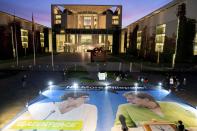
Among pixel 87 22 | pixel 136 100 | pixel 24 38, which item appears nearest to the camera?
pixel 136 100

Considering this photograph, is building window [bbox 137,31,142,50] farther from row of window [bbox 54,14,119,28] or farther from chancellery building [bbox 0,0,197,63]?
row of window [bbox 54,14,119,28]

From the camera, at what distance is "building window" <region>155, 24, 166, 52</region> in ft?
142

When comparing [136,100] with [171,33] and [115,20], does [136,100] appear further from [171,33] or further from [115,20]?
[115,20]

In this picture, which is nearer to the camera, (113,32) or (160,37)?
(160,37)

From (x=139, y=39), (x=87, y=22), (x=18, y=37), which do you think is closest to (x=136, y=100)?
(x=139, y=39)

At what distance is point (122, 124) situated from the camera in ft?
40.3

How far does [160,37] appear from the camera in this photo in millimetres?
44469

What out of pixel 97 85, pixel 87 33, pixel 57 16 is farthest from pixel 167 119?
pixel 57 16

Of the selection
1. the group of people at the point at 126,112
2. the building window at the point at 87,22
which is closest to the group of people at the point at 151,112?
the group of people at the point at 126,112

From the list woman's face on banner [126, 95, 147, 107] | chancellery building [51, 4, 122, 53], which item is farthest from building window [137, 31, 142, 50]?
woman's face on banner [126, 95, 147, 107]

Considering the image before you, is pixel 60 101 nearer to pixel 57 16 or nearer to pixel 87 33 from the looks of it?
pixel 87 33

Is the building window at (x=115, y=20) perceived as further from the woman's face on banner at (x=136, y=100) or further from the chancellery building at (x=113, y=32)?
the woman's face on banner at (x=136, y=100)

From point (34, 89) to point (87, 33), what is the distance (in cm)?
5654

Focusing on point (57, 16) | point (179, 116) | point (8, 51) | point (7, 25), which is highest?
point (57, 16)
